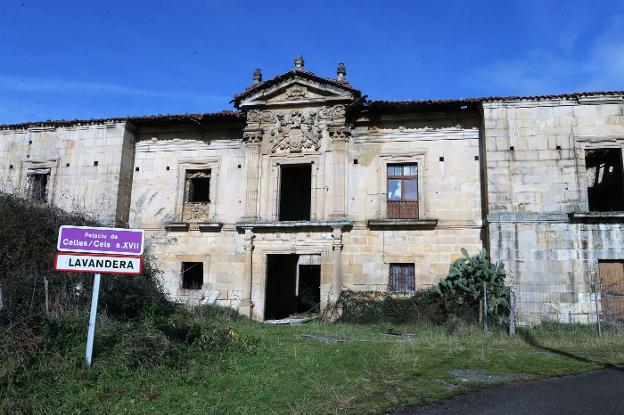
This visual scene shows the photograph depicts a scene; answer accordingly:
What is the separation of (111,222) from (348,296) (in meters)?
9.19

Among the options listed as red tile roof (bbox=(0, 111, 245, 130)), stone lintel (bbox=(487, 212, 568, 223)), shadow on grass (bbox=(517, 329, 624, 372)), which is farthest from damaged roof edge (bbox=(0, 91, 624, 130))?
shadow on grass (bbox=(517, 329, 624, 372))

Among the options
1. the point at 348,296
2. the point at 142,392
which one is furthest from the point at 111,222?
the point at 142,392

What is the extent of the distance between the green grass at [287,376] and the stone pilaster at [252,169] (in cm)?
762

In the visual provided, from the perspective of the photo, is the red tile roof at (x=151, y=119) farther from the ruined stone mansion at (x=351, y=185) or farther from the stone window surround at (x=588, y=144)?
the stone window surround at (x=588, y=144)

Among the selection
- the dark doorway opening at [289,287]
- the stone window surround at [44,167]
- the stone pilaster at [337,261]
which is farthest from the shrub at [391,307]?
the stone window surround at [44,167]

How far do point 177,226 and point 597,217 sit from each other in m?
14.2

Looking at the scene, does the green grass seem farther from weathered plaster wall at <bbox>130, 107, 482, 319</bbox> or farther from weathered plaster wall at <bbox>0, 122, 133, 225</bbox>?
weathered plaster wall at <bbox>0, 122, 133, 225</bbox>

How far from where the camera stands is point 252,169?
18422mm

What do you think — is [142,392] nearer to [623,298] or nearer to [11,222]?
[11,222]

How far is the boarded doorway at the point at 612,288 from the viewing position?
14781 mm

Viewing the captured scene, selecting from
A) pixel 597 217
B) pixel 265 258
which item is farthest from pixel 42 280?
pixel 597 217

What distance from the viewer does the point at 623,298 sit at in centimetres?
1487

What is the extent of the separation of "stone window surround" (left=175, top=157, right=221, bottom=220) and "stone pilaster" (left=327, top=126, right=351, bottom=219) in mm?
4515

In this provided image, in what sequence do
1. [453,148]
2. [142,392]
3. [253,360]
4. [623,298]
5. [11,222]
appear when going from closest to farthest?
[142,392], [253,360], [11,222], [623,298], [453,148]
